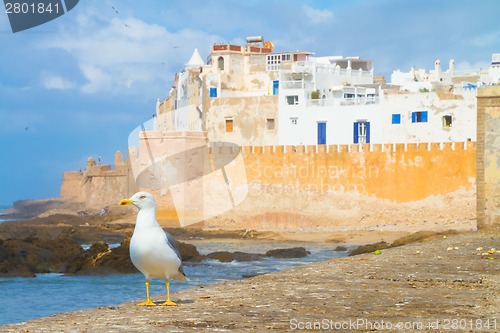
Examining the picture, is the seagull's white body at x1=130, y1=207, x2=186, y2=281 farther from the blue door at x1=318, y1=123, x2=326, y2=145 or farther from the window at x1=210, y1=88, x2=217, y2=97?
the window at x1=210, y1=88, x2=217, y2=97

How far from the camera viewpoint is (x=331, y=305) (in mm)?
7551

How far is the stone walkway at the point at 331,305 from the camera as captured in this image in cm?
647

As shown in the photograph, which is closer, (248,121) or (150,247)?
(150,247)

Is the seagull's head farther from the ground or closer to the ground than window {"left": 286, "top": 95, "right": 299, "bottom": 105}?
closer to the ground

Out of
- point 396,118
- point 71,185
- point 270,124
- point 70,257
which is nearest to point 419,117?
point 396,118

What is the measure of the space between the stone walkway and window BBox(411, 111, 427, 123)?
2224 centimetres

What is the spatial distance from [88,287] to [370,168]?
1429cm

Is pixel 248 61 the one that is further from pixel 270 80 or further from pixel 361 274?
pixel 361 274

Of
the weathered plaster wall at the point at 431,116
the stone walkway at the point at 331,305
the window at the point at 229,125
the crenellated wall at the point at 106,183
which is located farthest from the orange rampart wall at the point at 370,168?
the stone walkway at the point at 331,305

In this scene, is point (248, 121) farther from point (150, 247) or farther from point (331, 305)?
point (150, 247)

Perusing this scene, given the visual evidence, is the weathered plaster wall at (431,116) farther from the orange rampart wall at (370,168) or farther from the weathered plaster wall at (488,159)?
the weathered plaster wall at (488,159)

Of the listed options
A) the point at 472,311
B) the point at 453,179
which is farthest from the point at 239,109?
the point at 472,311

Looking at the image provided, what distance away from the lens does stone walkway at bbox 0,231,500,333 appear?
255 inches

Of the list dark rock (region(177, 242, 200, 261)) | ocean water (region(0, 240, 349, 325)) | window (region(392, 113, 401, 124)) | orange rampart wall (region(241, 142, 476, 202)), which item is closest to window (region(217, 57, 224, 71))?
orange rampart wall (region(241, 142, 476, 202))
